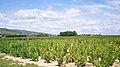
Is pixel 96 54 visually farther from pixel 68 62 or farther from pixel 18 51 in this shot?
pixel 18 51

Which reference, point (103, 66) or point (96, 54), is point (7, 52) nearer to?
point (96, 54)

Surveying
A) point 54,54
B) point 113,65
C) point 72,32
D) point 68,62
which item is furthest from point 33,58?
point 72,32

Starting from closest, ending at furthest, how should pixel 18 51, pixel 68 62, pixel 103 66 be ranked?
pixel 103 66 < pixel 68 62 < pixel 18 51

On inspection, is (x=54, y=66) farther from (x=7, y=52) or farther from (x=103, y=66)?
(x=7, y=52)

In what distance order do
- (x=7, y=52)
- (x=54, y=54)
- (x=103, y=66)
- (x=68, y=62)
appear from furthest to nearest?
1. (x=7, y=52)
2. (x=54, y=54)
3. (x=68, y=62)
4. (x=103, y=66)

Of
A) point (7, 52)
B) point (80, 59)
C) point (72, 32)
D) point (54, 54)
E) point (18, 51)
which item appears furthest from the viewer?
point (72, 32)

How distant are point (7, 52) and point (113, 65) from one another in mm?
19947

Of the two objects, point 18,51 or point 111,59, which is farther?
point 18,51

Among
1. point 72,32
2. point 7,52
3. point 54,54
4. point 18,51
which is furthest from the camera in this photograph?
point 72,32

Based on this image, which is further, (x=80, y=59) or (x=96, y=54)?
(x=96, y=54)

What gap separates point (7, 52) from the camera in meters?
36.4

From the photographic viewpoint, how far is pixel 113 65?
21.1m

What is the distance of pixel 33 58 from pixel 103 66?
9.71 m

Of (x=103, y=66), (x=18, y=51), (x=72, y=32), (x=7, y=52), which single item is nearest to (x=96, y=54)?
(x=103, y=66)
